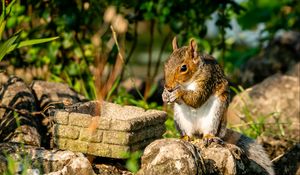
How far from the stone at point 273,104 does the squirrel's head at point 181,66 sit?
2375 mm

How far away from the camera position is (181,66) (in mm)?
6332

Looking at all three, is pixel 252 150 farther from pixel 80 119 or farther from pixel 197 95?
pixel 80 119

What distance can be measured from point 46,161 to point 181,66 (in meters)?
1.22

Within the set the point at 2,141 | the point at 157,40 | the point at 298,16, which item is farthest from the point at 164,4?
the point at 157,40

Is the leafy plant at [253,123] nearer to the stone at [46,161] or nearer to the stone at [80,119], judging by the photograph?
the stone at [80,119]

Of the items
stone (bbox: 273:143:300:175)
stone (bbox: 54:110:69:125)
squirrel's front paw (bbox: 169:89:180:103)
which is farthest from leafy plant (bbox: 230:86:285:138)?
stone (bbox: 54:110:69:125)

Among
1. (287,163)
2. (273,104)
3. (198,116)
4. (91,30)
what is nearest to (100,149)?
(198,116)

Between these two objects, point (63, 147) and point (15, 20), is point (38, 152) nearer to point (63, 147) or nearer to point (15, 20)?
point (63, 147)

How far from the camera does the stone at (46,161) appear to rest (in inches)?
225

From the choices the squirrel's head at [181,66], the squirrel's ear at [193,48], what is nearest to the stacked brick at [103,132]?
the squirrel's head at [181,66]

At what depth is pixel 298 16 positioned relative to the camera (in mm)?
12195

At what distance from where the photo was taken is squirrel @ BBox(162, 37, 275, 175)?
20.7ft

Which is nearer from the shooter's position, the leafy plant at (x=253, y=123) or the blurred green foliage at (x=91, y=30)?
the leafy plant at (x=253, y=123)

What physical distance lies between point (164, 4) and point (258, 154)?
2.72 m
